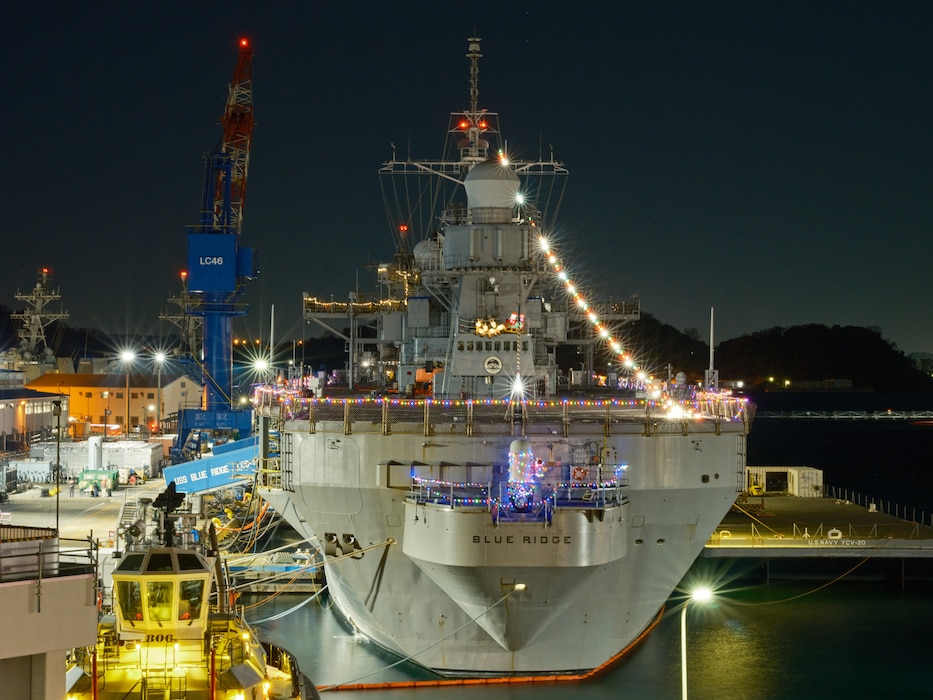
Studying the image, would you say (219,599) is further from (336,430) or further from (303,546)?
(303,546)

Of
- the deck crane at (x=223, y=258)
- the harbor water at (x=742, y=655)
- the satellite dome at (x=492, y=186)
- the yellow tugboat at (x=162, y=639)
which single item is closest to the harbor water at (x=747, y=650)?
the harbor water at (x=742, y=655)

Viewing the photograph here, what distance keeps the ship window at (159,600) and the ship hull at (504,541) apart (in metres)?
7.36

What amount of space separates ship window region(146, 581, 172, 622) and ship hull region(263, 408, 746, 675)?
7358 millimetres

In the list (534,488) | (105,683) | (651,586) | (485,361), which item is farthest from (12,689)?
(485,361)

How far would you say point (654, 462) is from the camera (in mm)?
24141

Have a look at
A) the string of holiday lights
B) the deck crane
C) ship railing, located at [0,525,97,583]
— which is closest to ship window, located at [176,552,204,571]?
ship railing, located at [0,525,97,583]

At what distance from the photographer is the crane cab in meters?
16.0

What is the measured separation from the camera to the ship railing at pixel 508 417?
23.8m

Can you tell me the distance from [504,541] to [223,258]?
1315 inches

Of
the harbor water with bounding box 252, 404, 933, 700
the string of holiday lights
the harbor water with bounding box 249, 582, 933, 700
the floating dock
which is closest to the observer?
the harbor water with bounding box 249, 582, 933, 700

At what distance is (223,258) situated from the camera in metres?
52.1

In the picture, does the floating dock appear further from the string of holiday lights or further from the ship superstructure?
the ship superstructure

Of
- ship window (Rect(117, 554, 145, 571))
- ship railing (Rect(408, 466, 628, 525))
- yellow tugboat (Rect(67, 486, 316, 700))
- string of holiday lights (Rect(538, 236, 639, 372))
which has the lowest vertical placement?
yellow tugboat (Rect(67, 486, 316, 700))

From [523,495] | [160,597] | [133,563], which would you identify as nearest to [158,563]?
[133,563]
